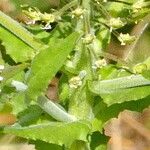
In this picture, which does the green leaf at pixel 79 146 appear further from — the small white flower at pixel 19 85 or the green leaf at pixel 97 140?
the small white flower at pixel 19 85

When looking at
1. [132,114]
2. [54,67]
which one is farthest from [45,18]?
[132,114]

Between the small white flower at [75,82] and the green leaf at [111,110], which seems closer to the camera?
the small white flower at [75,82]

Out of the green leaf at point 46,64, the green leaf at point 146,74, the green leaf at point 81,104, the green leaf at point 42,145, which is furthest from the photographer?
the green leaf at point 42,145

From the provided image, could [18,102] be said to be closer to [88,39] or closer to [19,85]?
[19,85]

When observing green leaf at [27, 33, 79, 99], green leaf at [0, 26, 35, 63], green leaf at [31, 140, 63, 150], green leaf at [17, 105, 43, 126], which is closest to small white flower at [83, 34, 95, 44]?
green leaf at [27, 33, 79, 99]

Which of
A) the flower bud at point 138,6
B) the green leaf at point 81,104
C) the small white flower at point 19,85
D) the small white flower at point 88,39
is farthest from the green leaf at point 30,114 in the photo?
the flower bud at point 138,6

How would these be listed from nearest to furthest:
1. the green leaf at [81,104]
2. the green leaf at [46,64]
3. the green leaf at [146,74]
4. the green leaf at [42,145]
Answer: the green leaf at [46,64] < the green leaf at [146,74] < the green leaf at [81,104] < the green leaf at [42,145]

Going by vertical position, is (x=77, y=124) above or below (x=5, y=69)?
below

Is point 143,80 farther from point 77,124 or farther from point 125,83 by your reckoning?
point 77,124
